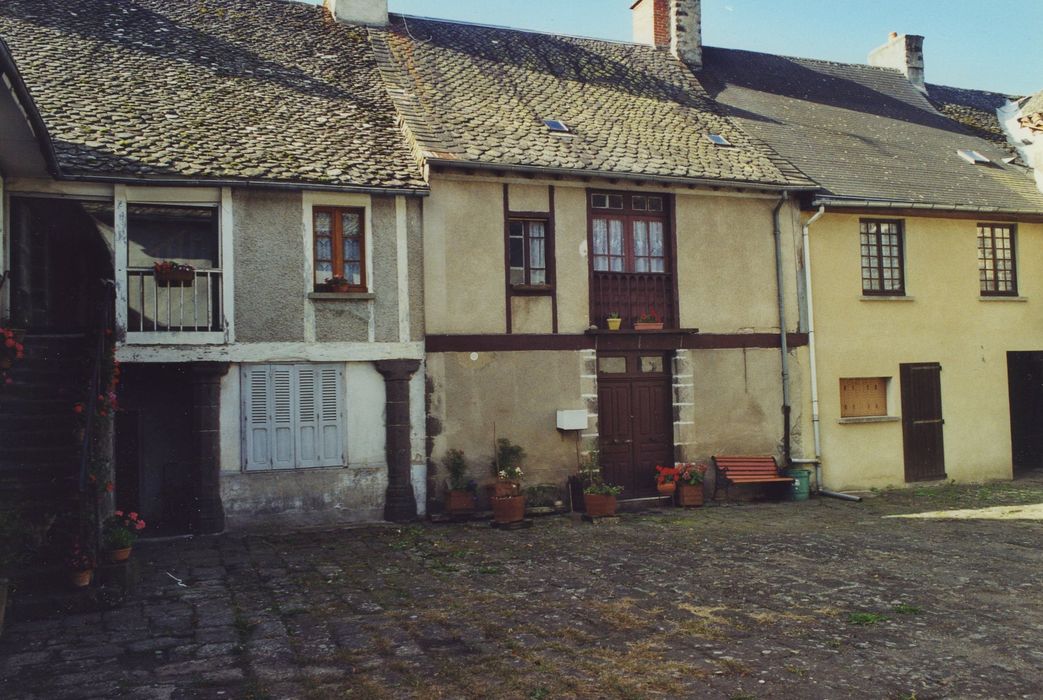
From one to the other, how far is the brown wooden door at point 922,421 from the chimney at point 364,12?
1144 cm

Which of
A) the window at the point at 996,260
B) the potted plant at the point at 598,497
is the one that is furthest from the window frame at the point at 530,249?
the window at the point at 996,260

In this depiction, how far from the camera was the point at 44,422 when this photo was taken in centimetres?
909

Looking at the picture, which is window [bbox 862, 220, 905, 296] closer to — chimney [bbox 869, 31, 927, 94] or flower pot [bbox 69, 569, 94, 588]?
chimney [bbox 869, 31, 927, 94]

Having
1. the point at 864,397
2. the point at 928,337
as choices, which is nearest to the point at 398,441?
the point at 864,397

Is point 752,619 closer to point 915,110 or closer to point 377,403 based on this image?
point 377,403

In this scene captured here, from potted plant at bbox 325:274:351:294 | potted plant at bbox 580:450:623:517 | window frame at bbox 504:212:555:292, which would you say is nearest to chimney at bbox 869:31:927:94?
window frame at bbox 504:212:555:292

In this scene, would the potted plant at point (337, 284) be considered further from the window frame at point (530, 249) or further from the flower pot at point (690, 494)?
the flower pot at point (690, 494)

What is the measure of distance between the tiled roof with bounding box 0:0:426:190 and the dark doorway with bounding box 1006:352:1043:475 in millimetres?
13008

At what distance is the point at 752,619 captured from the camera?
23.6 ft

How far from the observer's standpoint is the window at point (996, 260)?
16.6 metres

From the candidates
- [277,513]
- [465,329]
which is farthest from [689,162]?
[277,513]

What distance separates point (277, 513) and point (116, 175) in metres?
4.73

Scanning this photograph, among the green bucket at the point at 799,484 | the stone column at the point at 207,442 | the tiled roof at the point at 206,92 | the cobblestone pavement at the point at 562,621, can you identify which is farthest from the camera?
the green bucket at the point at 799,484

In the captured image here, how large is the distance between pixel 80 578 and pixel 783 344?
35.5 feet
